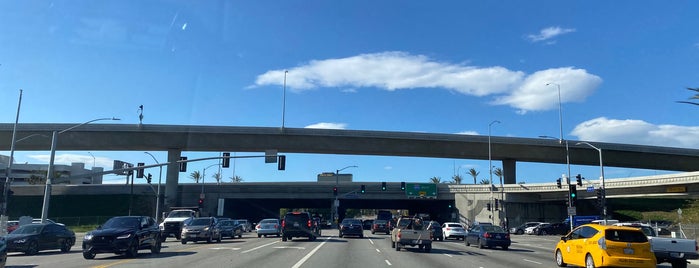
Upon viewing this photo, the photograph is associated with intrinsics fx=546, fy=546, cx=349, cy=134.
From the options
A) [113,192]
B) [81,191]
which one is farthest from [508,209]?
[81,191]

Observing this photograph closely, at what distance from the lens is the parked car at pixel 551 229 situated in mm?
64000

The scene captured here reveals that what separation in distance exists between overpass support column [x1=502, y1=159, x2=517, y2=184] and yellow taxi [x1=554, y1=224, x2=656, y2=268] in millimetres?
54355

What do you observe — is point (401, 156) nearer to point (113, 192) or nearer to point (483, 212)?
point (483, 212)

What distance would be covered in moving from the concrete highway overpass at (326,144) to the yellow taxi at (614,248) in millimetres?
44707

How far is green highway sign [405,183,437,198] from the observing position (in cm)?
7588

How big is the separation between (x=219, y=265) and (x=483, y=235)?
59.3 feet

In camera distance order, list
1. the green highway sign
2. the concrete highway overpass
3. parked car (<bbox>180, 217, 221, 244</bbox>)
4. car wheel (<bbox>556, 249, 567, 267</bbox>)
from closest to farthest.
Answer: car wheel (<bbox>556, 249, 567, 267</bbox>) < parked car (<bbox>180, 217, 221, 244</bbox>) < the concrete highway overpass < the green highway sign

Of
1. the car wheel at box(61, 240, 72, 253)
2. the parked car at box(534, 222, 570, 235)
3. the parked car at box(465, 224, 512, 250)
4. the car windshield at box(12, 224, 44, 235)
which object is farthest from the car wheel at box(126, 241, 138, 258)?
the parked car at box(534, 222, 570, 235)

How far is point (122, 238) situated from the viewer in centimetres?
2031

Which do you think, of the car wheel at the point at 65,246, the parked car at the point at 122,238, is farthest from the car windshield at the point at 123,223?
the car wheel at the point at 65,246

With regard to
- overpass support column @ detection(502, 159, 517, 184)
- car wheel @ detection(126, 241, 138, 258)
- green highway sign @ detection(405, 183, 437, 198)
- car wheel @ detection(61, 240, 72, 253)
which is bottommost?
car wheel @ detection(61, 240, 72, 253)

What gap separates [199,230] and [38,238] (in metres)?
9.81

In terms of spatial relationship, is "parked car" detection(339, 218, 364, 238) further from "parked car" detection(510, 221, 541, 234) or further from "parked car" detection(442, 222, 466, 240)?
"parked car" detection(510, 221, 541, 234)

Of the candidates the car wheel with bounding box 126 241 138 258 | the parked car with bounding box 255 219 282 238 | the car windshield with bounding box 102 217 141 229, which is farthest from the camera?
the parked car with bounding box 255 219 282 238
